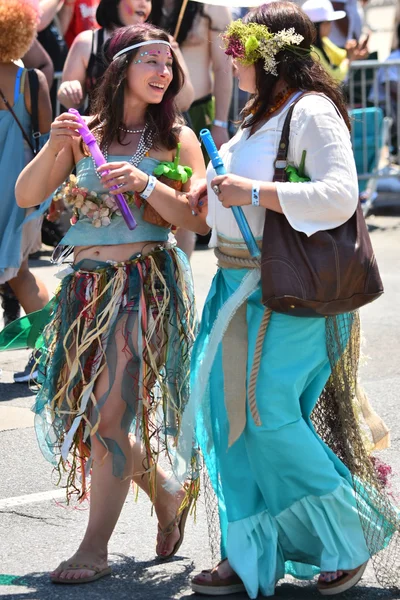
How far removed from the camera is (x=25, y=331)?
479cm

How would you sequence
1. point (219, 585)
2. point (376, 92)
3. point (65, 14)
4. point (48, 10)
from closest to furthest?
1. point (219, 585)
2. point (48, 10)
3. point (65, 14)
4. point (376, 92)

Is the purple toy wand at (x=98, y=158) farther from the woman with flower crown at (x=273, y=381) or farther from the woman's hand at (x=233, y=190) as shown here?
the woman's hand at (x=233, y=190)

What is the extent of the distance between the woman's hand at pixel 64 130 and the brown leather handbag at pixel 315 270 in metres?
0.80

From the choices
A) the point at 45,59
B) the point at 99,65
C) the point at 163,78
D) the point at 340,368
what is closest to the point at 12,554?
the point at 340,368

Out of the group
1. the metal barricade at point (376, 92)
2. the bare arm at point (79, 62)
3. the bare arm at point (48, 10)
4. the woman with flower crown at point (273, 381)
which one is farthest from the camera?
the metal barricade at point (376, 92)

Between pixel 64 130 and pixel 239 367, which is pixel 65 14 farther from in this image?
pixel 239 367

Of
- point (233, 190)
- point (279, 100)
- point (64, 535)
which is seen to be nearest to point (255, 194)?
point (233, 190)

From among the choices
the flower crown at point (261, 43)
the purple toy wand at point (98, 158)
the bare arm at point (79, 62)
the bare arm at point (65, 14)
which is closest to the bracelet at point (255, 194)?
the flower crown at point (261, 43)

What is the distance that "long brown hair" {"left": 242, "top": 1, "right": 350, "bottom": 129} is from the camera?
3656mm

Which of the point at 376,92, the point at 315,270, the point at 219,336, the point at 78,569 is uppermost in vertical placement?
the point at 315,270

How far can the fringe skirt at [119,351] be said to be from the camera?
3914 millimetres

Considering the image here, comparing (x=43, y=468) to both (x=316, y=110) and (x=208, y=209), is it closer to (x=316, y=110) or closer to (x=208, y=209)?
(x=208, y=209)

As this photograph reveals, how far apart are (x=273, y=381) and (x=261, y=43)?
3.42 ft

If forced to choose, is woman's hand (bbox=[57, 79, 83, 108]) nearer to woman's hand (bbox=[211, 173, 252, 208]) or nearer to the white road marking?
the white road marking
